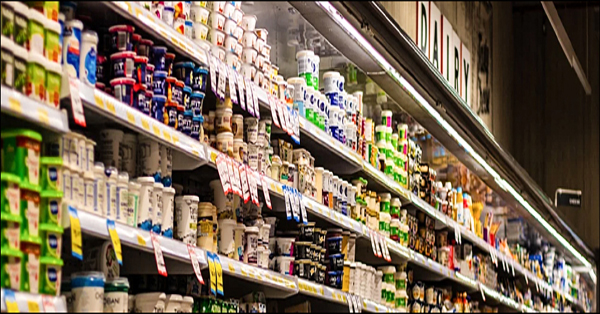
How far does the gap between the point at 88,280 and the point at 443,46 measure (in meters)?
5.35

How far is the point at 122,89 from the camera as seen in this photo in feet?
9.47

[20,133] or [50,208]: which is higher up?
[20,133]

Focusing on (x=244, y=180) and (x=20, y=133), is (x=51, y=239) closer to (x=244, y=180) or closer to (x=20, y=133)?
(x=20, y=133)

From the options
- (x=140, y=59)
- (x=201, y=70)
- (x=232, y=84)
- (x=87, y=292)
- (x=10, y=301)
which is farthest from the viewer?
(x=232, y=84)

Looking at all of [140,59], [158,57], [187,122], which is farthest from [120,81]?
[187,122]

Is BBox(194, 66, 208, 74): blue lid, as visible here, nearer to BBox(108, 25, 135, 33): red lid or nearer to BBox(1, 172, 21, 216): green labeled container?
BBox(108, 25, 135, 33): red lid

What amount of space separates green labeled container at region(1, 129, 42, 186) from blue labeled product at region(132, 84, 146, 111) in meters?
0.54

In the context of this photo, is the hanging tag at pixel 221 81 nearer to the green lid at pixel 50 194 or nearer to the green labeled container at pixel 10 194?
the green lid at pixel 50 194

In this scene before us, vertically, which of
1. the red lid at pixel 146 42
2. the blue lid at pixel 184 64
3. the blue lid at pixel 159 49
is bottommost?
the blue lid at pixel 184 64

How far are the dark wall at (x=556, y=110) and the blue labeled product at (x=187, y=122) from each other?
9610 millimetres

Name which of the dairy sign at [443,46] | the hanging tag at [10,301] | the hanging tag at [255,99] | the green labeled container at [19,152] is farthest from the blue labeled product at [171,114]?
the dairy sign at [443,46]

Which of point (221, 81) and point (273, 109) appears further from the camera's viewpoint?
point (273, 109)

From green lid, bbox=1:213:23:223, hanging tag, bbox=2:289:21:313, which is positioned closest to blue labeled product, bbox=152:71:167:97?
green lid, bbox=1:213:23:223

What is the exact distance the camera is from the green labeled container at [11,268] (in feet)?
7.62
